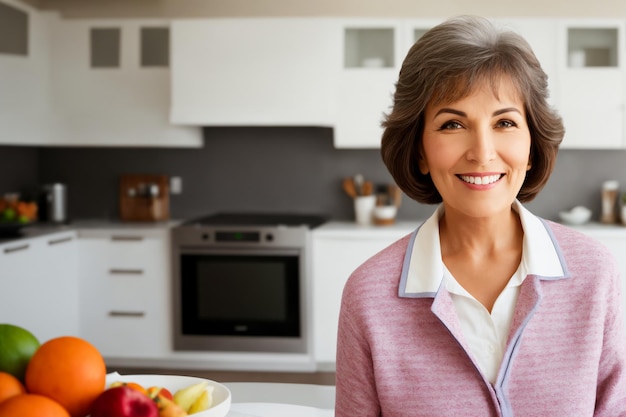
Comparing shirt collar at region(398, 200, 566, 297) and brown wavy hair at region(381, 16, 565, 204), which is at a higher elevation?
brown wavy hair at region(381, 16, 565, 204)

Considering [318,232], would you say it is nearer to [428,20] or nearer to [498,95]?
[428,20]

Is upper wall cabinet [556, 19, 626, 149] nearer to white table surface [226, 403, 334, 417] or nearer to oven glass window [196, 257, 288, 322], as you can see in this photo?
oven glass window [196, 257, 288, 322]

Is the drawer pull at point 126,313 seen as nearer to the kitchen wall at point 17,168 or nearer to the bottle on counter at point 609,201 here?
the kitchen wall at point 17,168

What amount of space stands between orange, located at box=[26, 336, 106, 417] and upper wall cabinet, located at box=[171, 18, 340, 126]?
363 cm

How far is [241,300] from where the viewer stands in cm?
435

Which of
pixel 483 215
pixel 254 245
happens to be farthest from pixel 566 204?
pixel 483 215

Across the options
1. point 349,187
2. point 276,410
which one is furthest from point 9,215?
point 276,410

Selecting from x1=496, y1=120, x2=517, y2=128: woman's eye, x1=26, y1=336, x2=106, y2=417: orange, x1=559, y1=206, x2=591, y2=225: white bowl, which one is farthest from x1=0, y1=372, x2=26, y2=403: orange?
x1=559, y1=206, x2=591, y2=225: white bowl

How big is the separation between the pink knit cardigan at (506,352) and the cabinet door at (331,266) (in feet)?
10.2

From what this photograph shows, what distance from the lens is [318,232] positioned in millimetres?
4316

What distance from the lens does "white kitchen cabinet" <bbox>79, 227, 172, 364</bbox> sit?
4.46m

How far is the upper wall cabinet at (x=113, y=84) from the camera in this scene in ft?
15.4

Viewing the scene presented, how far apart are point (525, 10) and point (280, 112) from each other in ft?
5.72

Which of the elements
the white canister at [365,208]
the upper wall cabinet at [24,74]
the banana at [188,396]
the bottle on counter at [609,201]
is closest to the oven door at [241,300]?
the white canister at [365,208]
